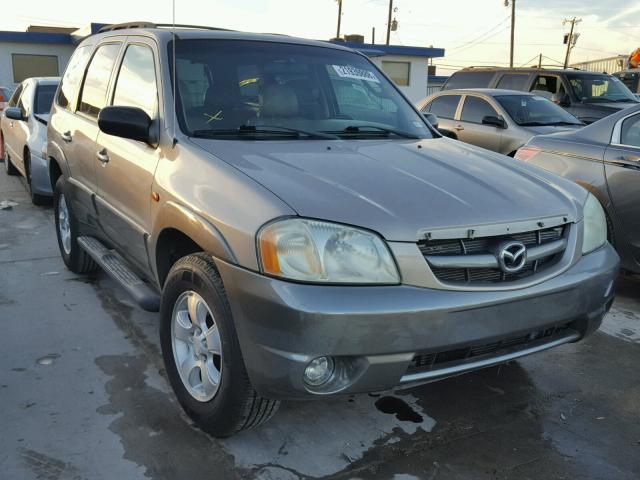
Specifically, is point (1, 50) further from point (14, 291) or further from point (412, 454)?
point (412, 454)

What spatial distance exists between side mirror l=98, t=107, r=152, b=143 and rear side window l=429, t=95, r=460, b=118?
7497 millimetres

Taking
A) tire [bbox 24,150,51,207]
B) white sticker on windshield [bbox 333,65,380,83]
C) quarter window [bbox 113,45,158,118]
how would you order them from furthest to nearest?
1. tire [bbox 24,150,51,207]
2. white sticker on windshield [bbox 333,65,380,83]
3. quarter window [bbox 113,45,158,118]

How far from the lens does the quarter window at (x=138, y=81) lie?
3.44 meters

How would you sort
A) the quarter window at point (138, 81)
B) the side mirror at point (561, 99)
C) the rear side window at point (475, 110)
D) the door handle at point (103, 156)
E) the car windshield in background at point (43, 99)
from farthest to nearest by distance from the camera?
1. the side mirror at point (561, 99)
2. the rear side window at point (475, 110)
3. the car windshield in background at point (43, 99)
4. the door handle at point (103, 156)
5. the quarter window at point (138, 81)

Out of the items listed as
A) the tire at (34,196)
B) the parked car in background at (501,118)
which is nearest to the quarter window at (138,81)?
the tire at (34,196)

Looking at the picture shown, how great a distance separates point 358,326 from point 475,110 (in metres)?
8.01

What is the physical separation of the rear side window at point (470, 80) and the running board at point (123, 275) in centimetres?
1011

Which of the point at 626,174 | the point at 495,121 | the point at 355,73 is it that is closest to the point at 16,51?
the point at 495,121

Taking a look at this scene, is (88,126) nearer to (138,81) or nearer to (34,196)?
(138,81)

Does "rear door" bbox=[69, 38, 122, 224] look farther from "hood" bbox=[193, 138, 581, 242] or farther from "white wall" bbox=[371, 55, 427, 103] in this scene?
"white wall" bbox=[371, 55, 427, 103]

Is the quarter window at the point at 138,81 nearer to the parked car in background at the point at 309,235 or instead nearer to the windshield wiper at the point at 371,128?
the parked car in background at the point at 309,235

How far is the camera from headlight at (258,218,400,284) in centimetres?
232

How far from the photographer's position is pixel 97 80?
14.2 ft

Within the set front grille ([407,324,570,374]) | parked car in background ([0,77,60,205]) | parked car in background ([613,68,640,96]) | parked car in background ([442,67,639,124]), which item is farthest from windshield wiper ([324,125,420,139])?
parked car in background ([613,68,640,96])
